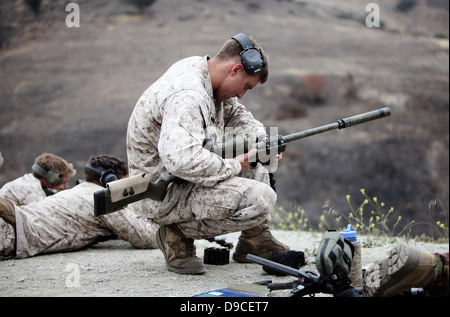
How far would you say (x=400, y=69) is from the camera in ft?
101

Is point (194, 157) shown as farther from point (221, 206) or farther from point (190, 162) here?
point (221, 206)

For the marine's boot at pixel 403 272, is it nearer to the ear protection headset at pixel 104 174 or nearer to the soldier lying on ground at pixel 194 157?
the soldier lying on ground at pixel 194 157

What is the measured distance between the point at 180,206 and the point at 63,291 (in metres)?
0.98

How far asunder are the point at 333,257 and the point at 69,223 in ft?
9.76

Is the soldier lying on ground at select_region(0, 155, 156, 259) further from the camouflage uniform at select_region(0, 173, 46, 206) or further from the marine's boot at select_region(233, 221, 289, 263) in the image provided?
the marine's boot at select_region(233, 221, 289, 263)

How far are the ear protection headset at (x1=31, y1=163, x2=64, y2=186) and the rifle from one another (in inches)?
83.2

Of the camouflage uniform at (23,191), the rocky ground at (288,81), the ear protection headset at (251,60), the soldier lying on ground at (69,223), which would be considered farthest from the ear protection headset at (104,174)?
the rocky ground at (288,81)

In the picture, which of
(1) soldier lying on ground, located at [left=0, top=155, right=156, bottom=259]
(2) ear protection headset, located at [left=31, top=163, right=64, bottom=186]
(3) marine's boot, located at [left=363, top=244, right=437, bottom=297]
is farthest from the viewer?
(2) ear protection headset, located at [left=31, top=163, right=64, bottom=186]

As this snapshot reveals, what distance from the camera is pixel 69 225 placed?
16.6 feet

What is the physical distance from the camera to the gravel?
3635mm

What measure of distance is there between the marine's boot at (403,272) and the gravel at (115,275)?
88cm

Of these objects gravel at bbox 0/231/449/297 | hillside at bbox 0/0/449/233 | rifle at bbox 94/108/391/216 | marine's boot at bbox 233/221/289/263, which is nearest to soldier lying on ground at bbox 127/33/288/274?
rifle at bbox 94/108/391/216

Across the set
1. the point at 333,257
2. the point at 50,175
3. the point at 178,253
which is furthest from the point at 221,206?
the point at 50,175

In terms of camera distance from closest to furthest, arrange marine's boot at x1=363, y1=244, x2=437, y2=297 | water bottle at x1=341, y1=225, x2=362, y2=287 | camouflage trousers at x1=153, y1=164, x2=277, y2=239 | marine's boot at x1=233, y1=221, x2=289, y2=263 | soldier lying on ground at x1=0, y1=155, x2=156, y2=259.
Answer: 1. marine's boot at x1=363, y1=244, x2=437, y2=297
2. water bottle at x1=341, y1=225, x2=362, y2=287
3. camouflage trousers at x1=153, y1=164, x2=277, y2=239
4. marine's boot at x1=233, y1=221, x2=289, y2=263
5. soldier lying on ground at x1=0, y1=155, x2=156, y2=259
